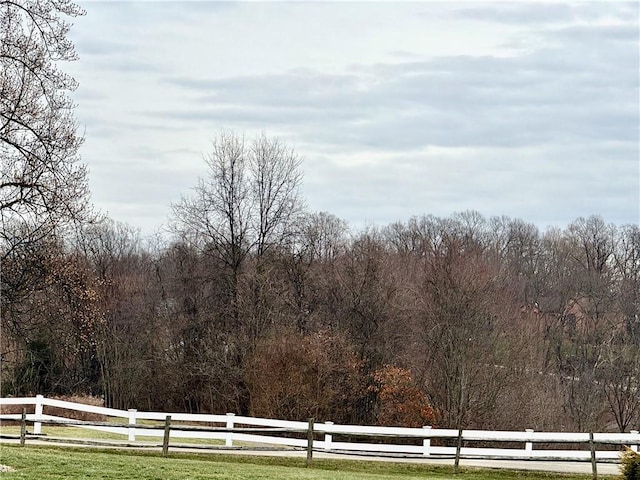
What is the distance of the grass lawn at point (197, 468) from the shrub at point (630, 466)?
576 cm

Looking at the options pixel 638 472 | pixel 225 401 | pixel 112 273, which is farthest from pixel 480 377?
→ pixel 112 273

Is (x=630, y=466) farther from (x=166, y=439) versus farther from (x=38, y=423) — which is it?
(x=38, y=423)

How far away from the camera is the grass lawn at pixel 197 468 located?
615 inches

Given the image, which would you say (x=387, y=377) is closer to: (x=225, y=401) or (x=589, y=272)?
(x=225, y=401)

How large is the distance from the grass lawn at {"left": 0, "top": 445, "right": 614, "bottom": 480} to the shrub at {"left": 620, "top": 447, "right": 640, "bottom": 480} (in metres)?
5.76

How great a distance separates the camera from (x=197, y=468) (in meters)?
18.0

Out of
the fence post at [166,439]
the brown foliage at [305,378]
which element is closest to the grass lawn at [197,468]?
the fence post at [166,439]

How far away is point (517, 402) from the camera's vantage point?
41062 mm

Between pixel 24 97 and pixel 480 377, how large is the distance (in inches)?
1101

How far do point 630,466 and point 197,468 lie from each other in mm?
7936

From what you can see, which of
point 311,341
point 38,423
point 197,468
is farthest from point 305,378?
point 197,468

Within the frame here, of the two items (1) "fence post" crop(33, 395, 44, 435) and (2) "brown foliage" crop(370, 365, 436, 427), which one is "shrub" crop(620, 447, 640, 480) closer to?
(1) "fence post" crop(33, 395, 44, 435)

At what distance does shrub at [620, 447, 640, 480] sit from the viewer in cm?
1486

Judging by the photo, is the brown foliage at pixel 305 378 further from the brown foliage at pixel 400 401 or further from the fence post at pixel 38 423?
the fence post at pixel 38 423
